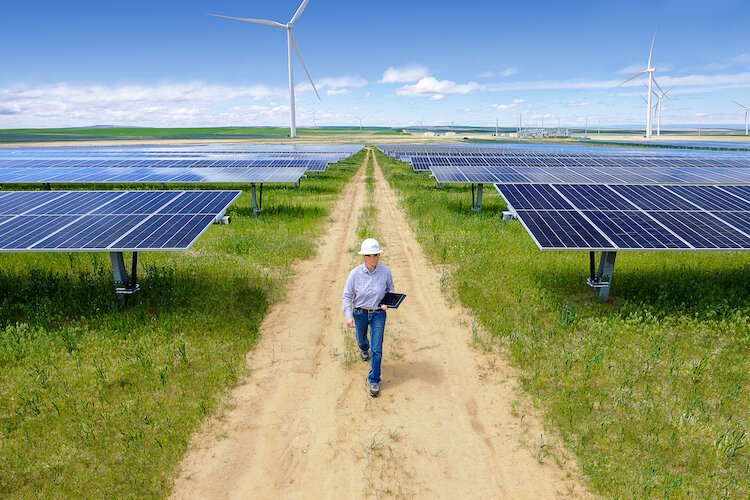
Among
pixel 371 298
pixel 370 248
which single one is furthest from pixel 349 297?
pixel 370 248

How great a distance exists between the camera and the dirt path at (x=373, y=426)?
620 centimetres

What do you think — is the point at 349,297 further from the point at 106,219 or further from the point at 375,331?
the point at 106,219

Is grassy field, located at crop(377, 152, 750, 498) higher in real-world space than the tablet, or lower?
lower

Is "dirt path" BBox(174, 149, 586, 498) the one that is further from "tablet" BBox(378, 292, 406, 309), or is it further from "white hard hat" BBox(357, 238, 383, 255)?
"white hard hat" BBox(357, 238, 383, 255)

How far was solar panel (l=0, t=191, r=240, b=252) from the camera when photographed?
10.4 metres

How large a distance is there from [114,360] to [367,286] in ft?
18.8

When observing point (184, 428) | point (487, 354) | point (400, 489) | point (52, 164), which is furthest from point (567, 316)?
point (52, 164)

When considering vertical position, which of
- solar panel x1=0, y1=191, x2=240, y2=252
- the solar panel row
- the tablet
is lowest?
the tablet

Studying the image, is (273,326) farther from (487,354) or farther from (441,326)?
(487,354)

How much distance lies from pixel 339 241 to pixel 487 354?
34.7ft

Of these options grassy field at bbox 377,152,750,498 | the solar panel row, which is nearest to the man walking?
grassy field at bbox 377,152,750,498

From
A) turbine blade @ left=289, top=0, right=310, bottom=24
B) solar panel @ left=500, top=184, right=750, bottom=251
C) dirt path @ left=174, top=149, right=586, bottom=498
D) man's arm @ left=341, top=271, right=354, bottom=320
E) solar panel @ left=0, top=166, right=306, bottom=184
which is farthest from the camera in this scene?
turbine blade @ left=289, top=0, right=310, bottom=24

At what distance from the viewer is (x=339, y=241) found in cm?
1898

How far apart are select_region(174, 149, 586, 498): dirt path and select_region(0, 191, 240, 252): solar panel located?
3.65 m
